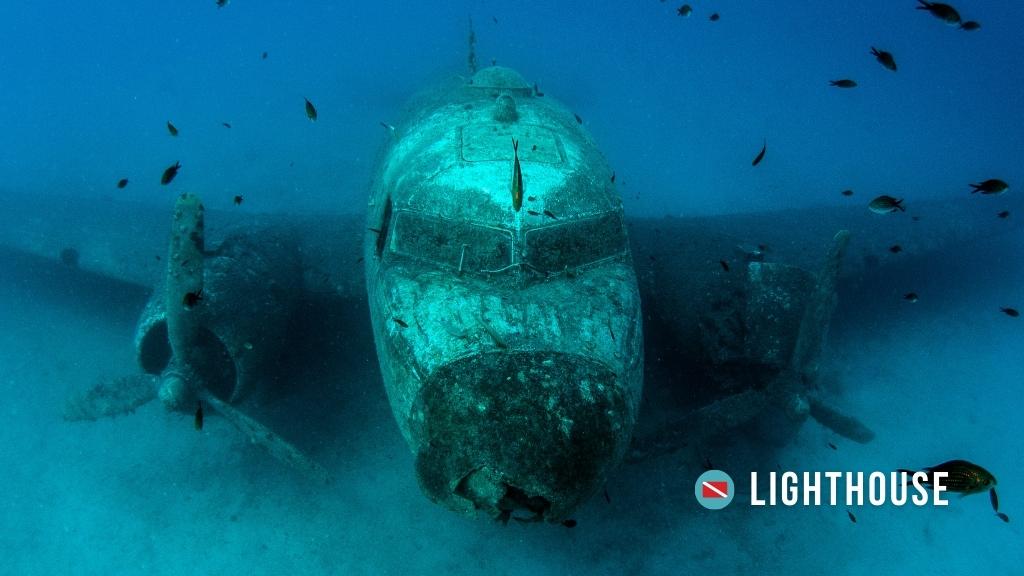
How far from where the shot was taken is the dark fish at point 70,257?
10.9 metres

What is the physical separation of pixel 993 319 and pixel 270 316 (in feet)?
58.7

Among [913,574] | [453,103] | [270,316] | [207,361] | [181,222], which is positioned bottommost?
[913,574]

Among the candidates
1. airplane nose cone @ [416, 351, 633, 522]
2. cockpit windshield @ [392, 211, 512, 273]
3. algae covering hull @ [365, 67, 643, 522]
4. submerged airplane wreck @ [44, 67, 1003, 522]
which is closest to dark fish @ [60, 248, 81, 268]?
submerged airplane wreck @ [44, 67, 1003, 522]

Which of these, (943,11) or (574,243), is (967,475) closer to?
(574,243)

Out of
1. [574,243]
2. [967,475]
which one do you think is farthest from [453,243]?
[967,475]

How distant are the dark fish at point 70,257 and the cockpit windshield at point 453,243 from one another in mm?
9137

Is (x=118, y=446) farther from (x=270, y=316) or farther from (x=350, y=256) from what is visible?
(x=350, y=256)

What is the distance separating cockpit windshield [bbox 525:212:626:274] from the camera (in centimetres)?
562

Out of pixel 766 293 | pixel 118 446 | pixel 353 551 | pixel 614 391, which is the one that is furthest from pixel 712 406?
pixel 118 446

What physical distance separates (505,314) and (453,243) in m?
1.23

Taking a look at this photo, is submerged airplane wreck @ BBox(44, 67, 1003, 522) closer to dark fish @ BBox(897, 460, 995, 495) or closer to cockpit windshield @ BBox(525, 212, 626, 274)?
cockpit windshield @ BBox(525, 212, 626, 274)

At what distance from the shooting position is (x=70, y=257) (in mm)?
10898

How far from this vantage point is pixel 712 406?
6.88m

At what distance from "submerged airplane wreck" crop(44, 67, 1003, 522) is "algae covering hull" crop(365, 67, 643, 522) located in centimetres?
2
